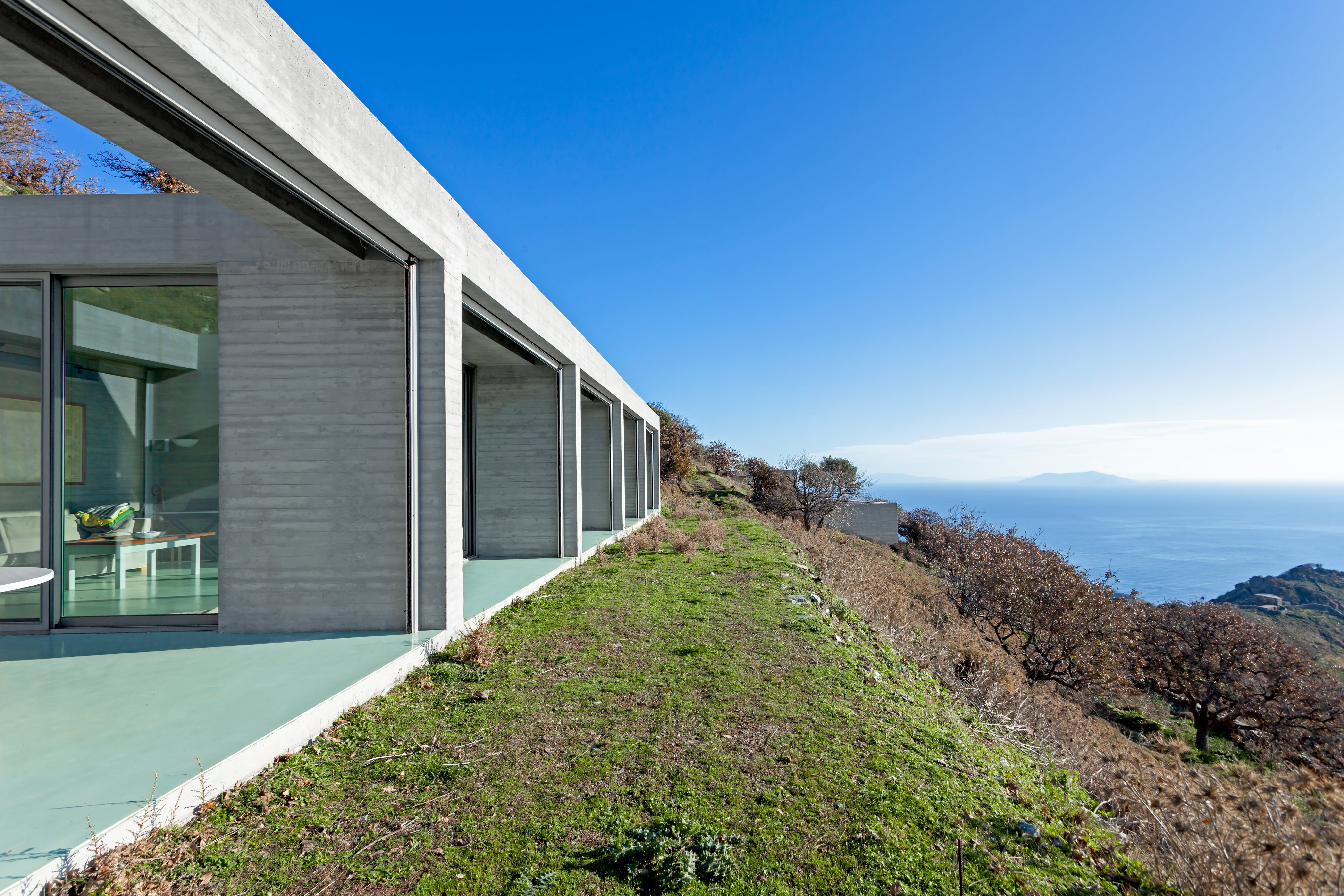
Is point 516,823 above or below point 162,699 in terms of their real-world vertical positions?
below

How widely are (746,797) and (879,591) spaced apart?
8.52 m

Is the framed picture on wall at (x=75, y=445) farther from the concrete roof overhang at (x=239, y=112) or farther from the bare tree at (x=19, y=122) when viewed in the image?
Answer: the bare tree at (x=19, y=122)

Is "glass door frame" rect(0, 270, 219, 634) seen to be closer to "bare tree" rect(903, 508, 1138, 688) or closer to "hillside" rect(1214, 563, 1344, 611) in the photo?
"bare tree" rect(903, 508, 1138, 688)

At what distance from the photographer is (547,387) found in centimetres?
1047

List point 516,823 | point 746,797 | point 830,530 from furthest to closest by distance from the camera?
point 830,530, point 746,797, point 516,823

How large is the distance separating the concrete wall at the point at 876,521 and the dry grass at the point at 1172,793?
26.1 metres

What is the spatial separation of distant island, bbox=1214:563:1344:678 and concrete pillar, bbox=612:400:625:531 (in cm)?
2851

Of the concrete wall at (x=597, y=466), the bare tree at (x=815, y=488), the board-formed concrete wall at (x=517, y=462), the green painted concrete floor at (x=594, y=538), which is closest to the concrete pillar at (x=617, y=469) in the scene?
the concrete wall at (x=597, y=466)

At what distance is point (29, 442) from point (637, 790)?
6.32 m

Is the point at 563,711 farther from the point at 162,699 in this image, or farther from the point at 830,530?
the point at 830,530

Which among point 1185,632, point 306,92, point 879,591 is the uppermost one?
point 306,92

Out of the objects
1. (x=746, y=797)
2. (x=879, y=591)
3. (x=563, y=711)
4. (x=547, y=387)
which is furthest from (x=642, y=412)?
(x=746, y=797)

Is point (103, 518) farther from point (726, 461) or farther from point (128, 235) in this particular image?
point (726, 461)

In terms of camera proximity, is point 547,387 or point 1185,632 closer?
point 547,387
